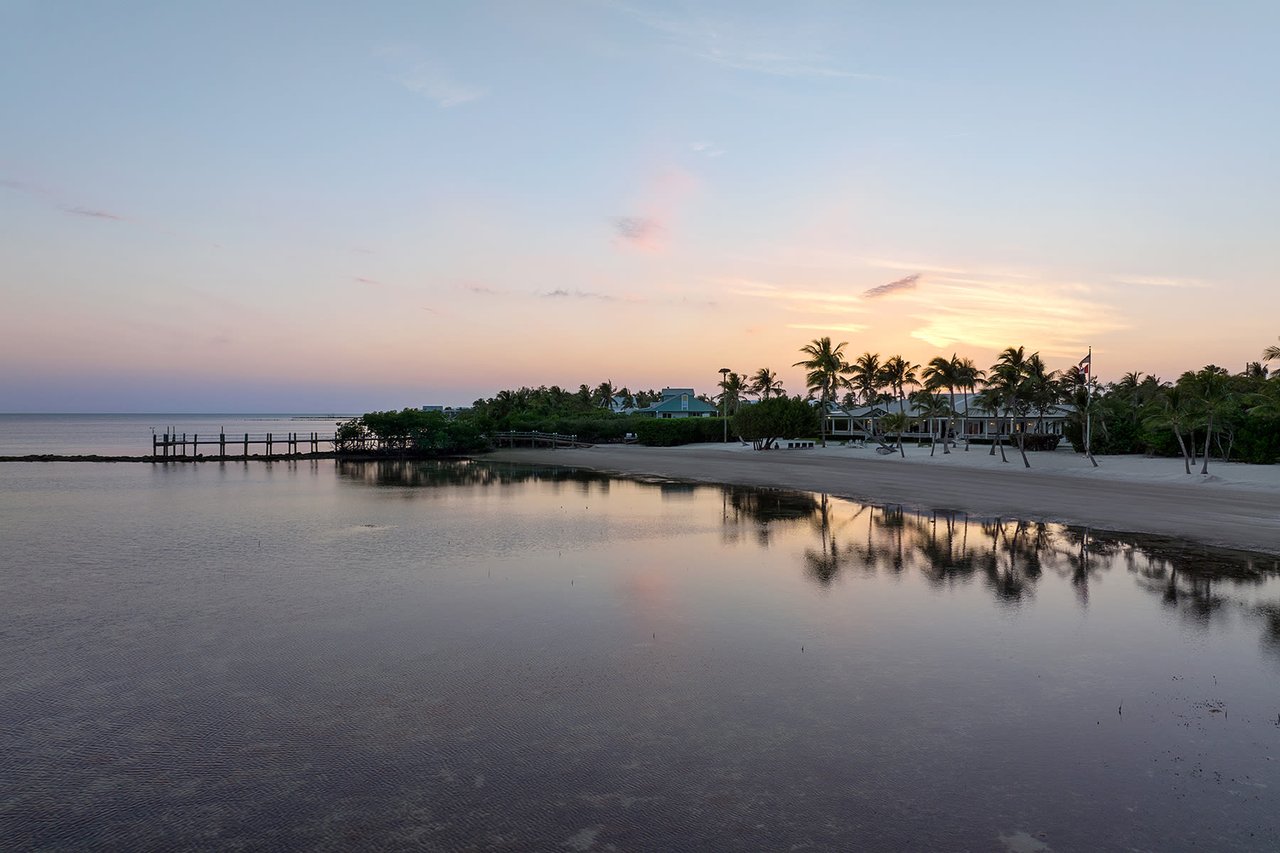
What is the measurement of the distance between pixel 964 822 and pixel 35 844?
742 centimetres

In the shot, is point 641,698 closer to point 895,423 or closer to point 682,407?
point 895,423

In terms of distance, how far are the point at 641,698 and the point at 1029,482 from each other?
34380 mm

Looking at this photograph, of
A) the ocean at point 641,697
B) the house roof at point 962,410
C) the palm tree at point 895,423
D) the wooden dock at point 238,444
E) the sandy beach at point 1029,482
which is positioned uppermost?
the house roof at point 962,410

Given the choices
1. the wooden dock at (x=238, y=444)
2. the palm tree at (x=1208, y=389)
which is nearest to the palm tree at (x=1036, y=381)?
the palm tree at (x=1208, y=389)

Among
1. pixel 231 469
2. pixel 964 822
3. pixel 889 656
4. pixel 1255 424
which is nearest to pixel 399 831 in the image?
pixel 964 822

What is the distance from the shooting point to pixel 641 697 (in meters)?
8.88

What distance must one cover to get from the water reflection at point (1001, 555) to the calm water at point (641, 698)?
15 cm

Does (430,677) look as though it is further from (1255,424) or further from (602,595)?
(1255,424)

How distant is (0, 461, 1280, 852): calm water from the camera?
6102 millimetres

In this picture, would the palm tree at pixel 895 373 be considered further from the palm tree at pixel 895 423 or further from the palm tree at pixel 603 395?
the palm tree at pixel 603 395

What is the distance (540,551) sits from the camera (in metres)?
19.1

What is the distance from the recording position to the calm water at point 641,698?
20.0 ft

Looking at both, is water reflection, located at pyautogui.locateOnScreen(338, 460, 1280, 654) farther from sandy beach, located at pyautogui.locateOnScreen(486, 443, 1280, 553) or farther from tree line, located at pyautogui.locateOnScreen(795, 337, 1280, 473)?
tree line, located at pyautogui.locateOnScreen(795, 337, 1280, 473)

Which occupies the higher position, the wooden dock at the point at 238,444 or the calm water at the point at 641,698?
the wooden dock at the point at 238,444
